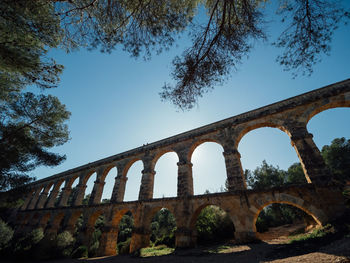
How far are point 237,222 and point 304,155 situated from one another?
16.3ft

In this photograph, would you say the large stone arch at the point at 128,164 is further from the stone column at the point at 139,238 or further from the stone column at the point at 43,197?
the stone column at the point at 43,197

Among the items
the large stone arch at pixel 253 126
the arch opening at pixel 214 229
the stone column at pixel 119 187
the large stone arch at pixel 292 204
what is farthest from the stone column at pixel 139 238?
the large stone arch at pixel 253 126

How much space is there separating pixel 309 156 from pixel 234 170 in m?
3.78

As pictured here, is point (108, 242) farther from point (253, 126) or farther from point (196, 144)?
point (253, 126)

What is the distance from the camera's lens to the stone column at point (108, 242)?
37.3ft

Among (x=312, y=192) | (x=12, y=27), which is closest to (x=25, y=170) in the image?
(x=12, y=27)

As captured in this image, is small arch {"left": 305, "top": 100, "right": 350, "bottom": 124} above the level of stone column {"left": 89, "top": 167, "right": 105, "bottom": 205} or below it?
above

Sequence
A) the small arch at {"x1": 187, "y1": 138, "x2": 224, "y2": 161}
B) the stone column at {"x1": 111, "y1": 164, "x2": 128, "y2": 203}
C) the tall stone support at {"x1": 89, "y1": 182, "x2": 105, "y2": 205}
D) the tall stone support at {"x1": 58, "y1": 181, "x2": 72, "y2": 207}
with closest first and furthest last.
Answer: the small arch at {"x1": 187, "y1": 138, "x2": 224, "y2": 161} → the stone column at {"x1": 111, "y1": 164, "x2": 128, "y2": 203} → the tall stone support at {"x1": 89, "y1": 182, "x2": 105, "y2": 205} → the tall stone support at {"x1": 58, "y1": 181, "x2": 72, "y2": 207}

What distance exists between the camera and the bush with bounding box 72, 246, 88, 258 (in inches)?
465

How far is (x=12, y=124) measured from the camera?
31.1 feet

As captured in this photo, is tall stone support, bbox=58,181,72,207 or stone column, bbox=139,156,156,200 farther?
tall stone support, bbox=58,181,72,207

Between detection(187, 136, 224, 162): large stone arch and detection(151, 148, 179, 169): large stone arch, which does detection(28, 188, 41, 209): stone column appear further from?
detection(187, 136, 224, 162): large stone arch

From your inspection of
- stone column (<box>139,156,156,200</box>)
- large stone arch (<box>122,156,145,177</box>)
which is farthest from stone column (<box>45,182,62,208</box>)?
stone column (<box>139,156,156,200</box>)

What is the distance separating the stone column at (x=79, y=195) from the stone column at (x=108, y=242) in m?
6.44
